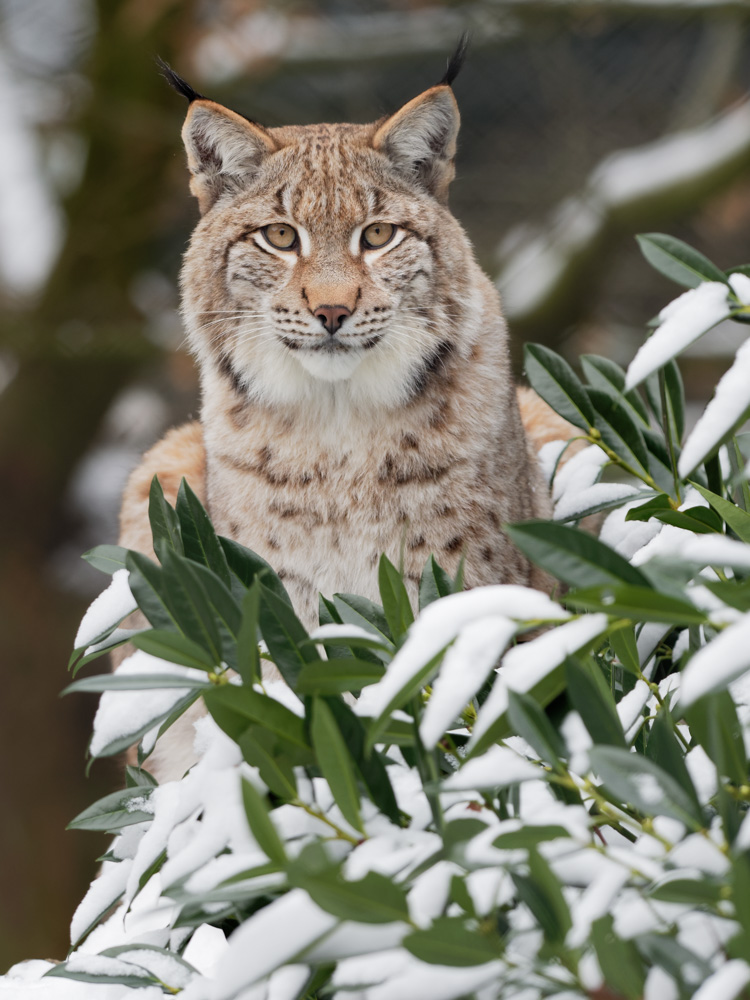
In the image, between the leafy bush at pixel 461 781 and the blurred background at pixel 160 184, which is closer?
the leafy bush at pixel 461 781

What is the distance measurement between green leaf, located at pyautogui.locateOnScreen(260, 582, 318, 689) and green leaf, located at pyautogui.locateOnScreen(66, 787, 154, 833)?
21 cm

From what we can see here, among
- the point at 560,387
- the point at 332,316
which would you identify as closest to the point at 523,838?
the point at 560,387

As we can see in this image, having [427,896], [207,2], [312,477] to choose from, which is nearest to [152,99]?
[207,2]

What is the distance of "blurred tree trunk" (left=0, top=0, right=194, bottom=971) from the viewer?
3.41m

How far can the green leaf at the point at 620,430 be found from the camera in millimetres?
1003

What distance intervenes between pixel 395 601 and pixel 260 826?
0.74 feet

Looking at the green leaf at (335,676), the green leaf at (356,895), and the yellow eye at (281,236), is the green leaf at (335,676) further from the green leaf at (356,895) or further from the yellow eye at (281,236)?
the yellow eye at (281,236)

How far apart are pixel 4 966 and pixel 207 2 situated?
2896 mm

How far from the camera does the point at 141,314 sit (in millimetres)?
3633

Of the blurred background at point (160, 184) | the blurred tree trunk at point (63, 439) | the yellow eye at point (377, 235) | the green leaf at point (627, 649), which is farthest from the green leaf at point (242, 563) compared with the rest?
the blurred tree trunk at point (63, 439)

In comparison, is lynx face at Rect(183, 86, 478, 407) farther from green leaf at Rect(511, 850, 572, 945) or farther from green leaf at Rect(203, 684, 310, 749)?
green leaf at Rect(511, 850, 572, 945)

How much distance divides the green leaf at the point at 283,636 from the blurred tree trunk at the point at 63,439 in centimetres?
275

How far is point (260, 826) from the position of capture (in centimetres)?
54

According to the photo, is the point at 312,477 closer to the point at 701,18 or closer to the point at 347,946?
the point at 347,946
